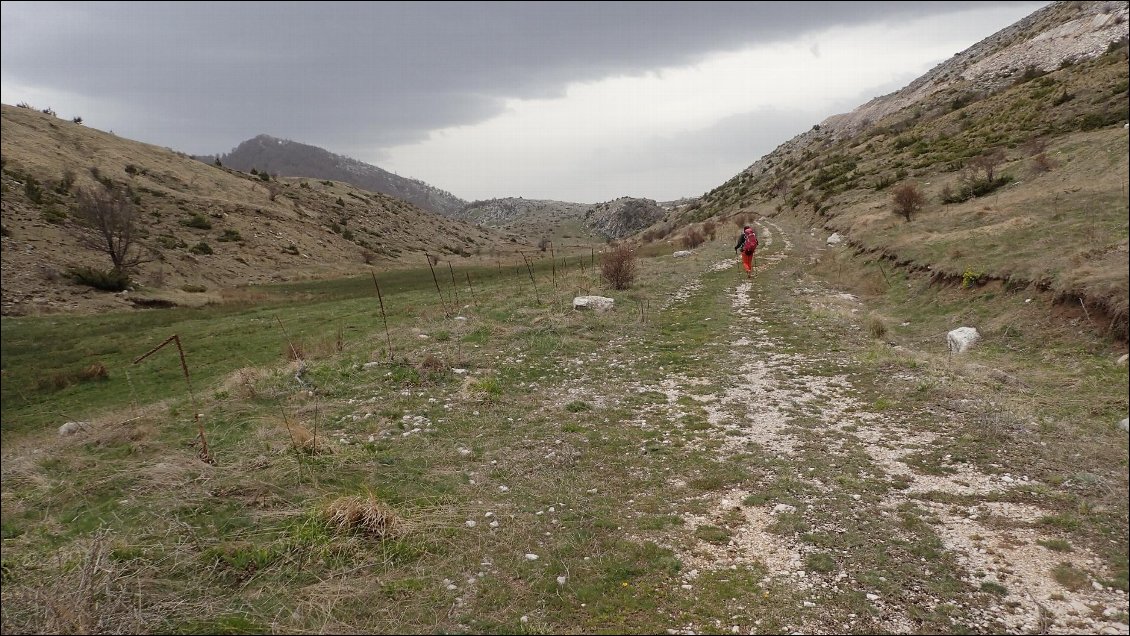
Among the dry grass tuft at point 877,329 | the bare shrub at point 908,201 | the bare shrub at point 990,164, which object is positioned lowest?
the dry grass tuft at point 877,329

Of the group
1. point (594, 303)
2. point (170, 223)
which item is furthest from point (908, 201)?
point (170, 223)

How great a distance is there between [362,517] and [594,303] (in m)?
17.0

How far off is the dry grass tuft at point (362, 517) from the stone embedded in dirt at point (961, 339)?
45.9 feet

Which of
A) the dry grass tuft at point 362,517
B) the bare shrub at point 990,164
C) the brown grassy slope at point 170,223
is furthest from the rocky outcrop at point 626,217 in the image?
the dry grass tuft at point 362,517

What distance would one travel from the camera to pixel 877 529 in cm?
638

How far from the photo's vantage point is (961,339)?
1312 centimetres

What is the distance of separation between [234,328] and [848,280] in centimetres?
3124

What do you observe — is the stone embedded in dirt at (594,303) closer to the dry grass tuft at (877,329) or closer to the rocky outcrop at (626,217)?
the dry grass tuft at (877,329)

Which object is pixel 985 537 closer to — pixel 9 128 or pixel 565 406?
pixel 565 406

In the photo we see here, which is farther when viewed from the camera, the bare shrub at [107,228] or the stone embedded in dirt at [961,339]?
the bare shrub at [107,228]

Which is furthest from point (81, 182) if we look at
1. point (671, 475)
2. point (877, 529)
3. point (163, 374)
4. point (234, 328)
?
point (877, 529)

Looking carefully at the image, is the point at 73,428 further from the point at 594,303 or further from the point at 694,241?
the point at 694,241

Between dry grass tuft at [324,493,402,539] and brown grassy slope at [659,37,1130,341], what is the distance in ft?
43.6

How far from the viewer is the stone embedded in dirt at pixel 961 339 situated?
1291 centimetres
